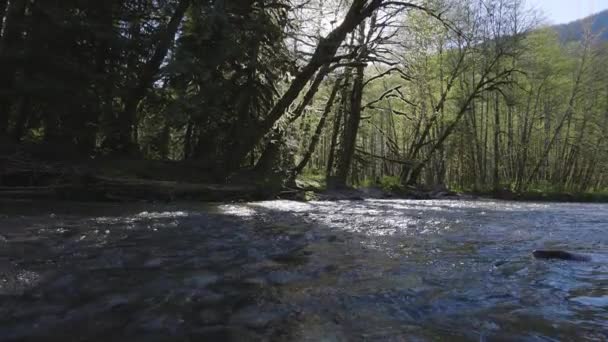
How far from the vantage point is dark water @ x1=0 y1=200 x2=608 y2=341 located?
1.96 metres

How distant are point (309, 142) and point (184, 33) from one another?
837 cm

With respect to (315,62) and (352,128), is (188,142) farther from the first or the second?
(352,128)

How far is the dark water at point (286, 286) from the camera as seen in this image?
1957mm

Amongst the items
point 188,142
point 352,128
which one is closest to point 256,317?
point 188,142

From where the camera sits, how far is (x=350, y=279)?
288cm

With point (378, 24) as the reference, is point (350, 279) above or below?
below

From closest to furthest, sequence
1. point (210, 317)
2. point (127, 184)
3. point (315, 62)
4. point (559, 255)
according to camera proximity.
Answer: point (210, 317) → point (559, 255) → point (127, 184) → point (315, 62)

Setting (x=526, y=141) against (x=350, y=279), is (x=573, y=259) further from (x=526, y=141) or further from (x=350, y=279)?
(x=526, y=141)

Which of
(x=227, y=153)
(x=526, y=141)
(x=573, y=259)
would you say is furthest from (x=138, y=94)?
(x=526, y=141)

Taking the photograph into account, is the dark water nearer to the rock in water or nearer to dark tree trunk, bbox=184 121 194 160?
the rock in water

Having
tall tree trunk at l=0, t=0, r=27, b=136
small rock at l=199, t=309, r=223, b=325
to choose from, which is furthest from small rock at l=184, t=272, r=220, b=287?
tall tree trunk at l=0, t=0, r=27, b=136

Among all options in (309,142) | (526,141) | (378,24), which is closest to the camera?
(378,24)

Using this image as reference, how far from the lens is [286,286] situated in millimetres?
2707

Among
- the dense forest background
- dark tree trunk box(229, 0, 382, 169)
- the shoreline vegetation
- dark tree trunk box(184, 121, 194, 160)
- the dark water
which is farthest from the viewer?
dark tree trunk box(184, 121, 194, 160)
